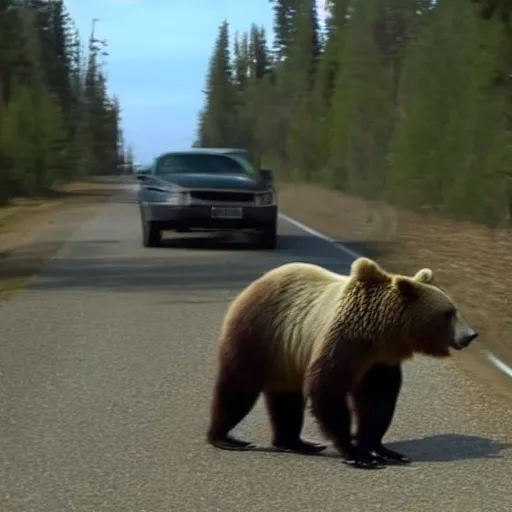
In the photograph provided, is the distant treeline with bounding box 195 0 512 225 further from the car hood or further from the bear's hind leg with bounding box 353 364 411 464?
the bear's hind leg with bounding box 353 364 411 464

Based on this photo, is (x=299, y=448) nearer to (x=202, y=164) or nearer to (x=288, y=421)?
(x=288, y=421)

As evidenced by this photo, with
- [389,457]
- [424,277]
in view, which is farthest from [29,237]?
[424,277]

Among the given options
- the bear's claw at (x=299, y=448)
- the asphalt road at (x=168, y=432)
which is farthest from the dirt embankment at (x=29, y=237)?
the bear's claw at (x=299, y=448)

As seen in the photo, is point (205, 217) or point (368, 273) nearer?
point (368, 273)

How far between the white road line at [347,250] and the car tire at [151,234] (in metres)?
2.97

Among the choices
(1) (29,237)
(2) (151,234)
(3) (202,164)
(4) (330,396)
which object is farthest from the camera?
(1) (29,237)

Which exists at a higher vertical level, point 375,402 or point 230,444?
point 375,402

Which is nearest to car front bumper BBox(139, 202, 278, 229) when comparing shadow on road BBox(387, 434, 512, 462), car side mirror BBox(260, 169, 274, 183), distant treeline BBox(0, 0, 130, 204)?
car side mirror BBox(260, 169, 274, 183)

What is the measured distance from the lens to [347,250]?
21203 millimetres

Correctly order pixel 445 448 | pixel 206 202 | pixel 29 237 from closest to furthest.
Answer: pixel 445 448 < pixel 206 202 < pixel 29 237

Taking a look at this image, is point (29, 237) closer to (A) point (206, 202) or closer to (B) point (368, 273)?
(A) point (206, 202)

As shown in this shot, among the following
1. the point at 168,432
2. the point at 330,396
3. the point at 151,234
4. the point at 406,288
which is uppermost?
the point at 406,288

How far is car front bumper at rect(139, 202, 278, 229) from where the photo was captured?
815 inches

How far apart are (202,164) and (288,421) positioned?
1531 cm
